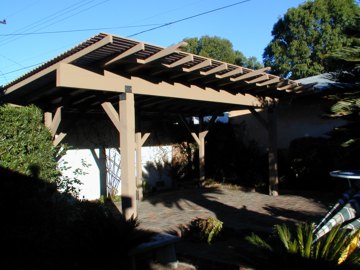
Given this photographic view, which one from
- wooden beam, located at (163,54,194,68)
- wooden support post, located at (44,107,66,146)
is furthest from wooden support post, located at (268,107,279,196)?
wooden support post, located at (44,107,66,146)

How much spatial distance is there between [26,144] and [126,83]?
6.70 feet

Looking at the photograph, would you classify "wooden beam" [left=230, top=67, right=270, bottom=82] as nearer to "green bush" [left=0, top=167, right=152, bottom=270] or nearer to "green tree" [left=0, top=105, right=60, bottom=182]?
"green tree" [left=0, top=105, right=60, bottom=182]

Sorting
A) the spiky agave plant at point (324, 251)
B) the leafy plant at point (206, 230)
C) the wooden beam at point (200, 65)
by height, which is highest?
the wooden beam at point (200, 65)

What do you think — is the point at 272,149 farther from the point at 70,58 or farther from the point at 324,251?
the point at 324,251

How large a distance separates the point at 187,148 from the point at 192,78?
6.54 metres

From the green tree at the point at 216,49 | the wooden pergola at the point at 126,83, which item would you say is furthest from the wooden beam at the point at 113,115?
the green tree at the point at 216,49

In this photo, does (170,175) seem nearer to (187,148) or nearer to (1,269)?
(187,148)

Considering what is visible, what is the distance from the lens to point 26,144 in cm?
702

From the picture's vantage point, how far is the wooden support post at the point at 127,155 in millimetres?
7164

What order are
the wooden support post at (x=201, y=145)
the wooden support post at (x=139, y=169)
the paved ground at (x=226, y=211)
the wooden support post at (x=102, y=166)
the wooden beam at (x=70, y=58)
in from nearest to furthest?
1. the wooden beam at (x=70, y=58)
2. the paved ground at (x=226, y=211)
3. the wooden support post at (x=139, y=169)
4. the wooden support post at (x=102, y=166)
5. the wooden support post at (x=201, y=145)

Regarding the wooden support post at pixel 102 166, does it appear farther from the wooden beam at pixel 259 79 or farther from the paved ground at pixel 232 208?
the wooden beam at pixel 259 79

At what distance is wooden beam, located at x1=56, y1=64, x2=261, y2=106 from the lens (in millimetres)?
6287

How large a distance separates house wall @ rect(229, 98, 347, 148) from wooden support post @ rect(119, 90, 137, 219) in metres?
6.96

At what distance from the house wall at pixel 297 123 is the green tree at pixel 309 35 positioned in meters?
11.2
